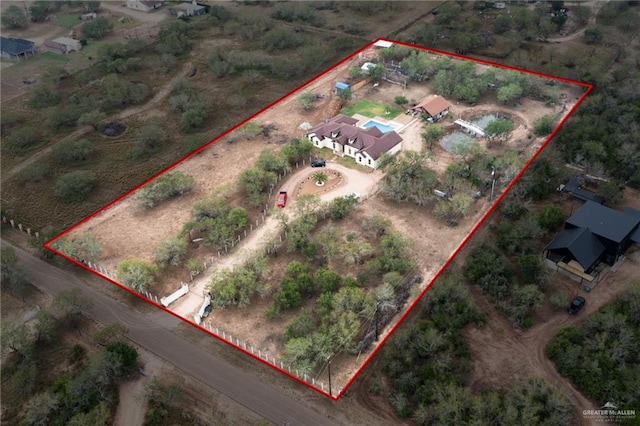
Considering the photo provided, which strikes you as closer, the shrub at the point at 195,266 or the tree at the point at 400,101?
the shrub at the point at 195,266

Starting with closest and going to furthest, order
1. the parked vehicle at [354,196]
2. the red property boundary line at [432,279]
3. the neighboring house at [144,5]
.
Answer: the red property boundary line at [432,279]
the parked vehicle at [354,196]
the neighboring house at [144,5]

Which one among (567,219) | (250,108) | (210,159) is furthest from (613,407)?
(250,108)

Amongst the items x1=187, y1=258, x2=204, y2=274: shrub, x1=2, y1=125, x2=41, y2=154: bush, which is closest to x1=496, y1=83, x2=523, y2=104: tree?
x1=187, y1=258, x2=204, y2=274: shrub

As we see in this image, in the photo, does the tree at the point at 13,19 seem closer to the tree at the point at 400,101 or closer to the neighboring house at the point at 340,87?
the neighboring house at the point at 340,87

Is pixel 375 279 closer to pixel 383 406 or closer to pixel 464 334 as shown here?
pixel 464 334

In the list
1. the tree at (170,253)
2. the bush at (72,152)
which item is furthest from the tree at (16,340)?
the bush at (72,152)

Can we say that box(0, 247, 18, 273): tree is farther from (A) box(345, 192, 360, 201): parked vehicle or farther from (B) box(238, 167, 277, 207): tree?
(A) box(345, 192, 360, 201): parked vehicle
